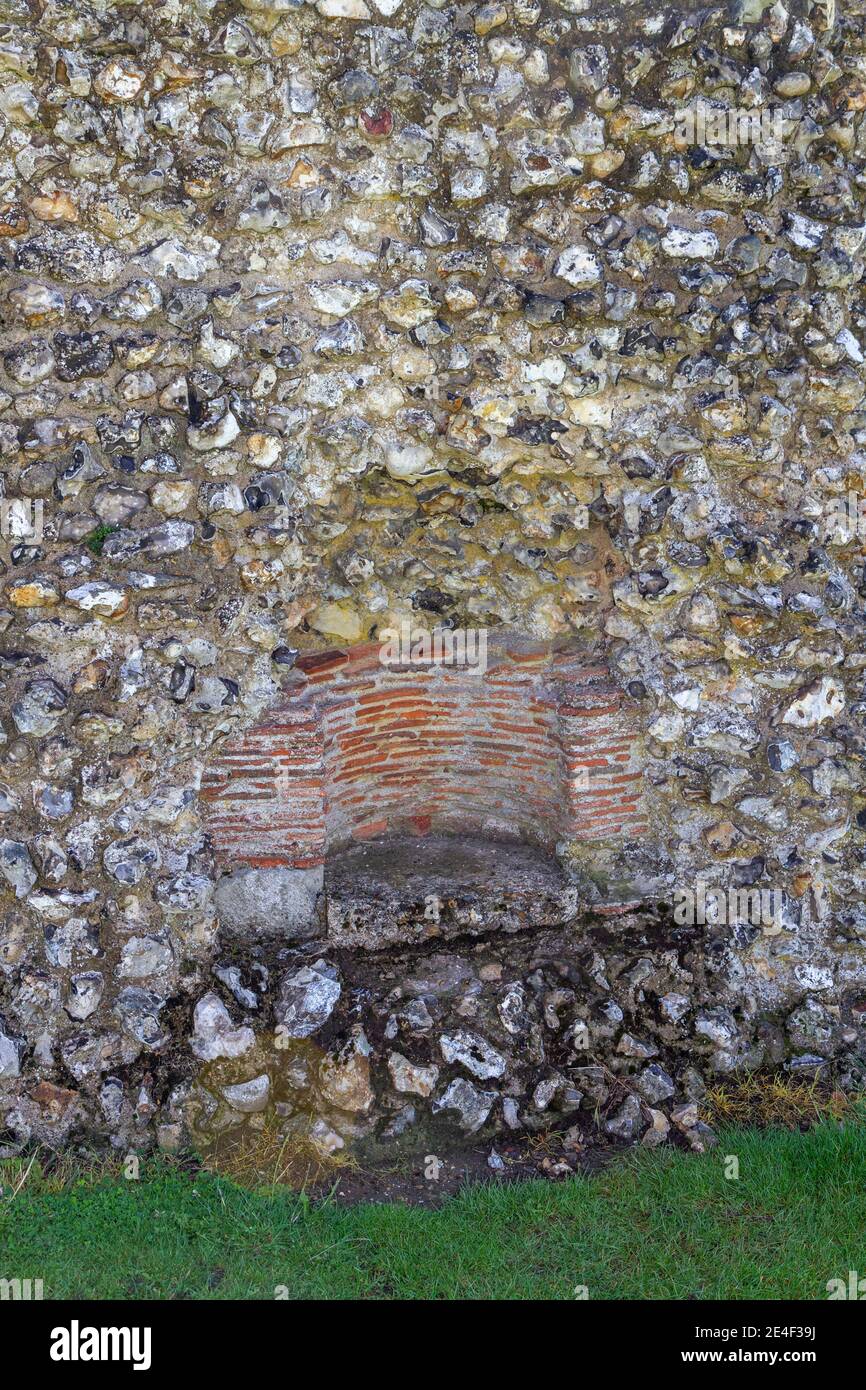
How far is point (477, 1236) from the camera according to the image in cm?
413

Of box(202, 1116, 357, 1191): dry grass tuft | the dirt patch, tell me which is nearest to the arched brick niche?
box(202, 1116, 357, 1191): dry grass tuft

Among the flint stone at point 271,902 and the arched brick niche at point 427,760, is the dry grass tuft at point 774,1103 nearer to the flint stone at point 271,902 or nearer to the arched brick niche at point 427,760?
the arched brick niche at point 427,760

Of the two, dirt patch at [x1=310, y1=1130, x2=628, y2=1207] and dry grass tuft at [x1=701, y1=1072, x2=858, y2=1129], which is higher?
dry grass tuft at [x1=701, y1=1072, x2=858, y2=1129]

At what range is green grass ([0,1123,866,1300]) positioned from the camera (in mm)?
3922

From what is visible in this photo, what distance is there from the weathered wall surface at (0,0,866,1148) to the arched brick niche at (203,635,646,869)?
0.67 feet

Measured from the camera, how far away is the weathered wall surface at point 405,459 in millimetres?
4371

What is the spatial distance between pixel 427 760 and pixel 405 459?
5.26ft

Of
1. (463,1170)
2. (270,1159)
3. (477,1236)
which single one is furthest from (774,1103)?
(270,1159)

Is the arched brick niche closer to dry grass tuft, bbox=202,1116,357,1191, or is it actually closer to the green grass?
dry grass tuft, bbox=202,1116,357,1191

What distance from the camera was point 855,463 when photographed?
495 cm

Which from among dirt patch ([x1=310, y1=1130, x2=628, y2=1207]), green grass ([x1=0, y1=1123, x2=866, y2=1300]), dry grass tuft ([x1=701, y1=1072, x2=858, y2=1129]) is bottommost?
green grass ([x1=0, y1=1123, x2=866, y2=1300])

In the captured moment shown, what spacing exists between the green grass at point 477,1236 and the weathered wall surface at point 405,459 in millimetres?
335

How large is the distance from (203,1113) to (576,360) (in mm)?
3236

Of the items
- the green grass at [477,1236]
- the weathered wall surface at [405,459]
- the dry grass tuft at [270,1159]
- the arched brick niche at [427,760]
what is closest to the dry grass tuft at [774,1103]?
the weathered wall surface at [405,459]
